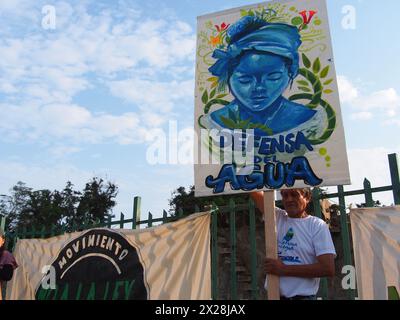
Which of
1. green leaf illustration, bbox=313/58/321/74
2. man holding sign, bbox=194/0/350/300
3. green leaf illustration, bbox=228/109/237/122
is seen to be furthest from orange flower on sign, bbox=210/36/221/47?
green leaf illustration, bbox=313/58/321/74

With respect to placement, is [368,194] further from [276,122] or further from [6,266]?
[6,266]

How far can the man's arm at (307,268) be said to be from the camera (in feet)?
8.66

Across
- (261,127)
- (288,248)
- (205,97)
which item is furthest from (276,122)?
(288,248)

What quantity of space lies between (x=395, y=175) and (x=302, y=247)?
3.69 feet

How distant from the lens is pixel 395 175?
332cm

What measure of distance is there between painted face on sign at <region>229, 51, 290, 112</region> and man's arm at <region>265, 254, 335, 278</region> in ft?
4.01

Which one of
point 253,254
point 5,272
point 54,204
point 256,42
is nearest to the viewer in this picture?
point 256,42

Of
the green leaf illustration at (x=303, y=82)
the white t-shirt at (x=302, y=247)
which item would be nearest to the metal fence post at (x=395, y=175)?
the white t-shirt at (x=302, y=247)

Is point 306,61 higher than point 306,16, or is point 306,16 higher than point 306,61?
point 306,16

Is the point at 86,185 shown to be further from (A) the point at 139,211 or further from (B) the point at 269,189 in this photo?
(B) the point at 269,189

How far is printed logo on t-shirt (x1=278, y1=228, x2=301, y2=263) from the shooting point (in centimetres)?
279

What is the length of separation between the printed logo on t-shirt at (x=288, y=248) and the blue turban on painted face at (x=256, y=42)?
1250 mm

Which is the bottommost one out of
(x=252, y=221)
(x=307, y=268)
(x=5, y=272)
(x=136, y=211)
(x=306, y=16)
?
(x=307, y=268)

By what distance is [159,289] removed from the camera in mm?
4137
